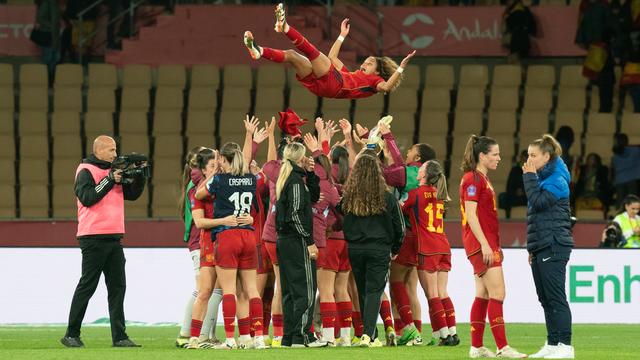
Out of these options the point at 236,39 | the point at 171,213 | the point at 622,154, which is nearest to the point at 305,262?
the point at 171,213

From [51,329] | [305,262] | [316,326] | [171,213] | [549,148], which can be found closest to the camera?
[549,148]

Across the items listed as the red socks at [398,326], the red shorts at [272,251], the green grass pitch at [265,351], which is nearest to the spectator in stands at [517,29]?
the green grass pitch at [265,351]

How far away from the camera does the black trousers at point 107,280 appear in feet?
45.8

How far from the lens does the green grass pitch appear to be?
40.1 ft

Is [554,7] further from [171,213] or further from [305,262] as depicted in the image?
[305,262]

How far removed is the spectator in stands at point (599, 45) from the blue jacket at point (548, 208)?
43.2 ft

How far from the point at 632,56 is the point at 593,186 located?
12.4ft

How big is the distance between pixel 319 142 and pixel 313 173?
57 cm

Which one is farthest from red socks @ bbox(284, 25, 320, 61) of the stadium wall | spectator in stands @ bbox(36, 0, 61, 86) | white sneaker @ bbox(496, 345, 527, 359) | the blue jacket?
spectator in stands @ bbox(36, 0, 61, 86)

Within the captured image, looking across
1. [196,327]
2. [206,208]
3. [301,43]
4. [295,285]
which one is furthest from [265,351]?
[301,43]

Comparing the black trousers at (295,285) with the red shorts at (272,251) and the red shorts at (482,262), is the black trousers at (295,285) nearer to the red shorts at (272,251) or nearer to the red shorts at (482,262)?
the red shorts at (272,251)

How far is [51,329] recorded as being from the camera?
17234mm

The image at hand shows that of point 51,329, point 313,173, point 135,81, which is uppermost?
point 135,81

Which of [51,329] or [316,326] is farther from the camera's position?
[51,329]
